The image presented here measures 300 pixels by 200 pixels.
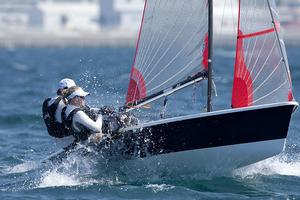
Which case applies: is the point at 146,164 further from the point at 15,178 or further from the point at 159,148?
the point at 15,178

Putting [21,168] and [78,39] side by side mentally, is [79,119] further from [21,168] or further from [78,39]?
[78,39]

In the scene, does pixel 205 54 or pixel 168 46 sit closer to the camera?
pixel 205 54

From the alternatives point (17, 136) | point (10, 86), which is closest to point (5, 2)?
point (10, 86)

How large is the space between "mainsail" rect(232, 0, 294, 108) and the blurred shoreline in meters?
61.5

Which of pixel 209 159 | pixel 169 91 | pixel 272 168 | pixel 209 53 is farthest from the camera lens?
pixel 272 168

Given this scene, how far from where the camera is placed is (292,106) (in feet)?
28.9

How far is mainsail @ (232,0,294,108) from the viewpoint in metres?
9.09

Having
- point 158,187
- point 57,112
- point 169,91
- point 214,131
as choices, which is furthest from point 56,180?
point 214,131

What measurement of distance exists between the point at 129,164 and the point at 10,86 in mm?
16033

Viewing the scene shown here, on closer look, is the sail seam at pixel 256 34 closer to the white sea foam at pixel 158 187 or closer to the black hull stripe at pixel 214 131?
the black hull stripe at pixel 214 131

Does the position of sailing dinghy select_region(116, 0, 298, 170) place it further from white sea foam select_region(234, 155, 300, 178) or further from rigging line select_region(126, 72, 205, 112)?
white sea foam select_region(234, 155, 300, 178)

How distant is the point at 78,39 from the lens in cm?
7375

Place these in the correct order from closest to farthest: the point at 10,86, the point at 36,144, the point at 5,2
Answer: the point at 36,144 < the point at 10,86 < the point at 5,2

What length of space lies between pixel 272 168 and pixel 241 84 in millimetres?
1230
